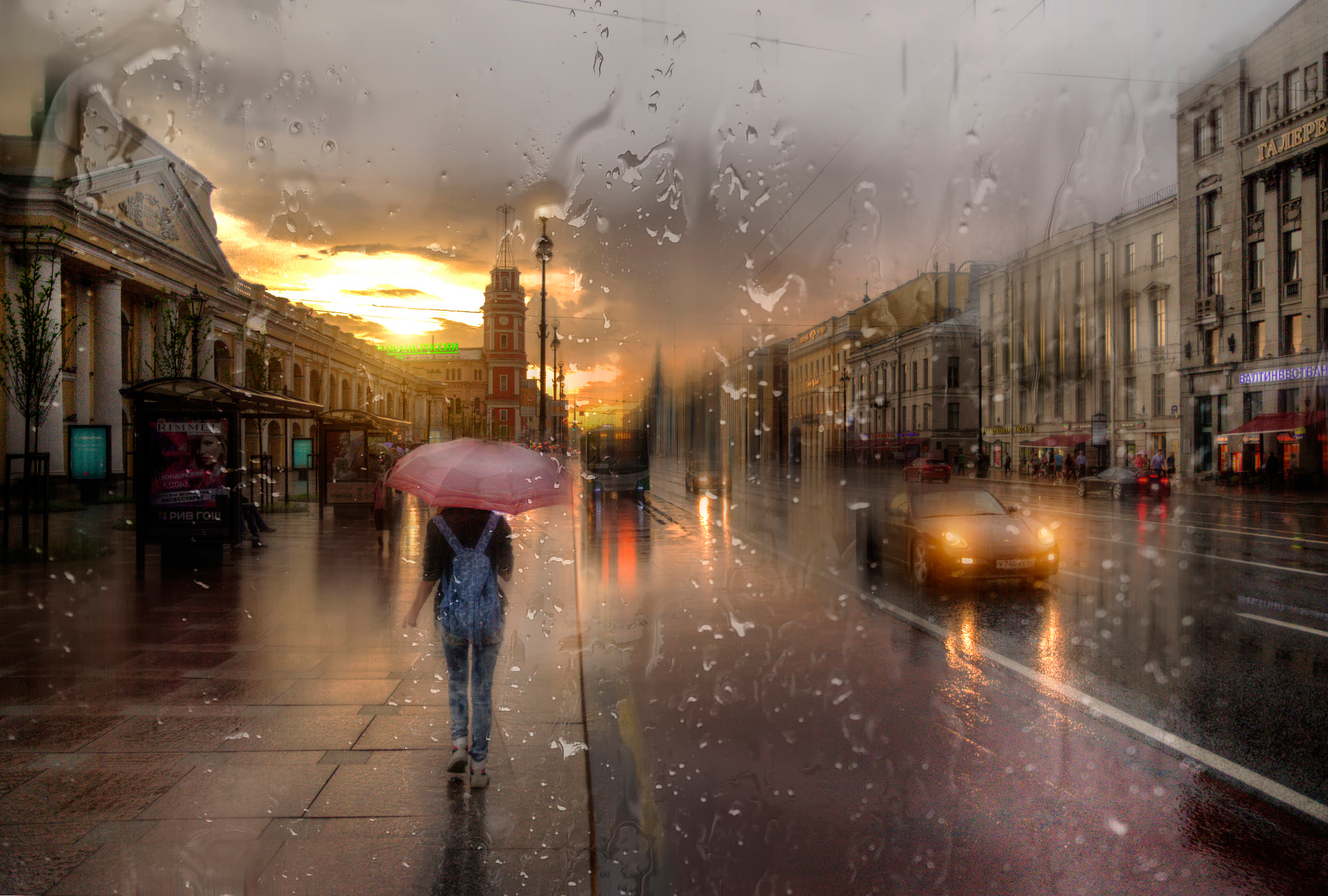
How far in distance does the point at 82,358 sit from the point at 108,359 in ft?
4.84

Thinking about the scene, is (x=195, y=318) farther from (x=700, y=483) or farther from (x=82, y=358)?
(x=700, y=483)

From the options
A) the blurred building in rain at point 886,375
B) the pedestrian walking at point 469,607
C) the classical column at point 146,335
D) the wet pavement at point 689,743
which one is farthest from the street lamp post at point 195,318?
the blurred building in rain at point 886,375

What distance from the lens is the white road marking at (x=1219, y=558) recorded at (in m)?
11.2

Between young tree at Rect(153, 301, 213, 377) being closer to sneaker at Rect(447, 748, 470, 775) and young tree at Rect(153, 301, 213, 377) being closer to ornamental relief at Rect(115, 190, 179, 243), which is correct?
ornamental relief at Rect(115, 190, 179, 243)

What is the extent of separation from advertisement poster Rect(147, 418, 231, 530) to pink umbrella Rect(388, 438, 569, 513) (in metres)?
8.95

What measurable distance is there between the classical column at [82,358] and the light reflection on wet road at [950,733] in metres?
27.5

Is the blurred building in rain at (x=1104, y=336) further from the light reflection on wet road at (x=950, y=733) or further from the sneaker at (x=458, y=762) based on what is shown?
the sneaker at (x=458, y=762)

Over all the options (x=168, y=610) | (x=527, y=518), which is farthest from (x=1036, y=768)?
(x=527, y=518)

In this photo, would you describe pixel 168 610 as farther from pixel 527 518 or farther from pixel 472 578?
pixel 527 518

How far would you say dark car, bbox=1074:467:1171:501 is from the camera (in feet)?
94.4

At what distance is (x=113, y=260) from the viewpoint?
30.8 metres

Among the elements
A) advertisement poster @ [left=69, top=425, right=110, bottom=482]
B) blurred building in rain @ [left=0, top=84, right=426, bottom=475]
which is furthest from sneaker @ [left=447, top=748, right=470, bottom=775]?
blurred building in rain @ [left=0, top=84, right=426, bottom=475]

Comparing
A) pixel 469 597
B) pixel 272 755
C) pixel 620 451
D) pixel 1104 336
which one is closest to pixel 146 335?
pixel 620 451

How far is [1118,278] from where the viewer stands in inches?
1737
